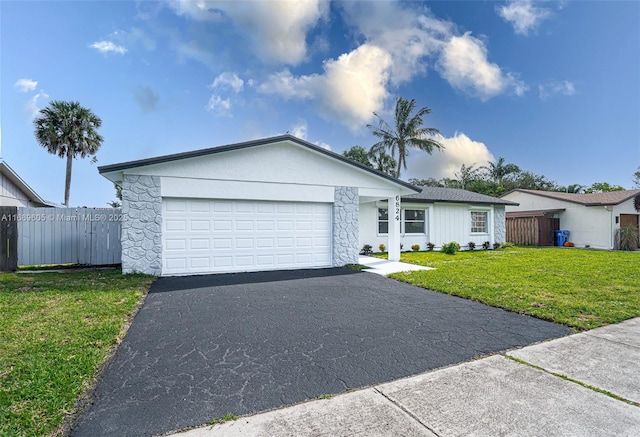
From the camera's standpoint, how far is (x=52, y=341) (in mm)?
4066

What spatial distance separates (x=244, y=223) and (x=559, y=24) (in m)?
14.9

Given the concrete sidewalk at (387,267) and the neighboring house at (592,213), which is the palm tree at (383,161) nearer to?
the neighboring house at (592,213)

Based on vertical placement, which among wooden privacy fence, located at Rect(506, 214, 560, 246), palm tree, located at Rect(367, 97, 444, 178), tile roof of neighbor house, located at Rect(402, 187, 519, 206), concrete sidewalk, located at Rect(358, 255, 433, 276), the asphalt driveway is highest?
palm tree, located at Rect(367, 97, 444, 178)

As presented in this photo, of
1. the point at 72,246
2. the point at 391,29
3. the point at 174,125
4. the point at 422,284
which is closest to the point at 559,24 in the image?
the point at 391,29

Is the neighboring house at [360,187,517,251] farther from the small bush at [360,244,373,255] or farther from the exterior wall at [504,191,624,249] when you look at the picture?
the exterior wall at [504,191,624,249]

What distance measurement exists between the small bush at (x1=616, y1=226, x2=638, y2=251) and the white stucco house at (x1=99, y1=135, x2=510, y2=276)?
1610 cm

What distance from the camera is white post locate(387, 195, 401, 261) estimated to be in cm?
1255

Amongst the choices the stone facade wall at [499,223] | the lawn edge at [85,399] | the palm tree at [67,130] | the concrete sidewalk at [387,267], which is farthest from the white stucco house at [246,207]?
the palm tree at [67,130]

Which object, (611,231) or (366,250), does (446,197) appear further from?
(611,231)

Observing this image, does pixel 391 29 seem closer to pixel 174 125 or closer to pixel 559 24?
pixel 559 24

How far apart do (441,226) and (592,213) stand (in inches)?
449

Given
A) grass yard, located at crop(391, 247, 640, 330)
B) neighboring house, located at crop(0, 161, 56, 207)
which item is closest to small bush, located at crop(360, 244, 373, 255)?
grass yard, located at crop(391, 247, 640, 330)

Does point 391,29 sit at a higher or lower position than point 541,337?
higher

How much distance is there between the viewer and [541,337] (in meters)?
4.52
